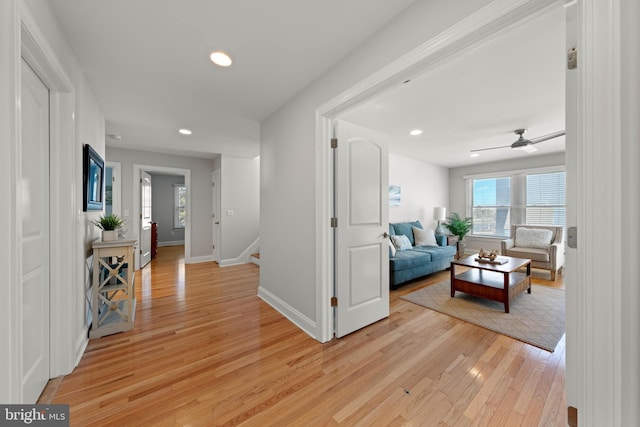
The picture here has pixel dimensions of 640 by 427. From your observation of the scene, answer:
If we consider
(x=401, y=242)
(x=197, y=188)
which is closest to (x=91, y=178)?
(x=197, y=188)

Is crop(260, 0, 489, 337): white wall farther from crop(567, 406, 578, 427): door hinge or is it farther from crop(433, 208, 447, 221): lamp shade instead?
crop(433, 208, 447, 221): lamp shade

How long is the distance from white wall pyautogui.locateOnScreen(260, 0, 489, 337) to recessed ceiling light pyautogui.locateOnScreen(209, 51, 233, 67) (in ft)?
2.33

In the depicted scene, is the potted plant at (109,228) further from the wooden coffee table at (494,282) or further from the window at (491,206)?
the window at (491,206)

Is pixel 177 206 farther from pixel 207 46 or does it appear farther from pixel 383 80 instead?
pixel 383 80

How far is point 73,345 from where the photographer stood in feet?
5.64

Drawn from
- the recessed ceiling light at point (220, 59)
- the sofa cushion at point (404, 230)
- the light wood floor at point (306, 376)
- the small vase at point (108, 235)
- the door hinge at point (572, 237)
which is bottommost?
the light wood floor at point (306, 376)

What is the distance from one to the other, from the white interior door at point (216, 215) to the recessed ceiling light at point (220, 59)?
3528 millimetres

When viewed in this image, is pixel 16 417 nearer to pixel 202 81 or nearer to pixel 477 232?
pixel 202 81

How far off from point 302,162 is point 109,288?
7.10 feet

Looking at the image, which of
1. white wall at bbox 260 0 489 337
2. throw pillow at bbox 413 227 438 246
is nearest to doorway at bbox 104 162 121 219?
white wall at bbox 260 0 489 337

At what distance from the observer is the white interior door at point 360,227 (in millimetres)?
2129

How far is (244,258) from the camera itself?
519 centimetres

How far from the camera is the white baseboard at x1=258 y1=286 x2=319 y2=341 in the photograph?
7.21 feet

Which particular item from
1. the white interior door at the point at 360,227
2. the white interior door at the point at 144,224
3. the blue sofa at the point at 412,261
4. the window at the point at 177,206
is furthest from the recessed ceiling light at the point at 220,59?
the window at the point at 177,206
